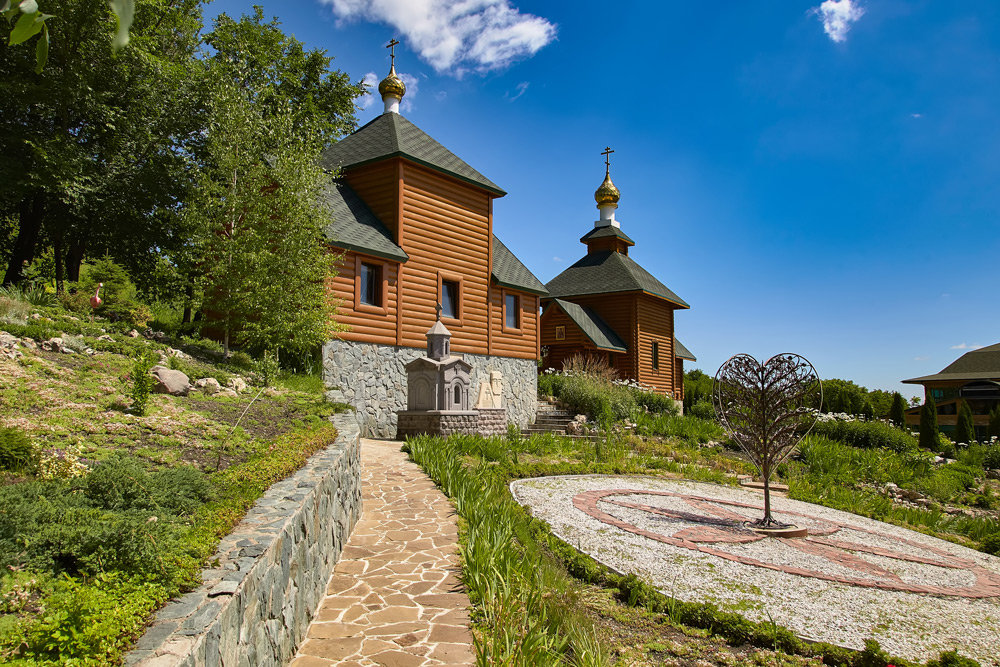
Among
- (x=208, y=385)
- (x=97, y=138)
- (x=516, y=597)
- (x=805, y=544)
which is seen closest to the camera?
(x=516, y=597)

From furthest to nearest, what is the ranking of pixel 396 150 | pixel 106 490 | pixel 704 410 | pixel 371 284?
pixel 704 410, pixel 396 150, pixel 371 284, pixel 106 490

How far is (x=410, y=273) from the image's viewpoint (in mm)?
17281

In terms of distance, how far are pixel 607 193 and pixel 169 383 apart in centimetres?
2918

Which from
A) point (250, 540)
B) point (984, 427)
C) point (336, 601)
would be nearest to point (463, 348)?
point (336, 601)

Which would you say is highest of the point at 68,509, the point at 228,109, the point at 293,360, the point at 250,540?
the point at 228,109

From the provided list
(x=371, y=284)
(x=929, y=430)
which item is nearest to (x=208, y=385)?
(x=371, y=284)

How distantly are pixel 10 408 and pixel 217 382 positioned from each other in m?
4.08

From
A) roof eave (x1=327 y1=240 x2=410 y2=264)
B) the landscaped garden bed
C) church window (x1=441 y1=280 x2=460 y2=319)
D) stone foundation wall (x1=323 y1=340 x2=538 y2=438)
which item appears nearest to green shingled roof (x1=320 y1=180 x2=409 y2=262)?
roof eave (x1=327 y1=240 x2=410 y2=264)

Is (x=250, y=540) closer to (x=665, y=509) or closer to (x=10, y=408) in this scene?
(x=10, y=408)

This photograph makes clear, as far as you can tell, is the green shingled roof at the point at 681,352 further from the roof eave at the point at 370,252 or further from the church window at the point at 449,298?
the roof eave at the point at 370,252

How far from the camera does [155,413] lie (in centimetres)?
643

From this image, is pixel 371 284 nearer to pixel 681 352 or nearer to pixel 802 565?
pixel 802 565

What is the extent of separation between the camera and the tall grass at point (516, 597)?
4.12 meters

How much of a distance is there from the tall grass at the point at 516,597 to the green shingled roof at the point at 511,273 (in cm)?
1311
